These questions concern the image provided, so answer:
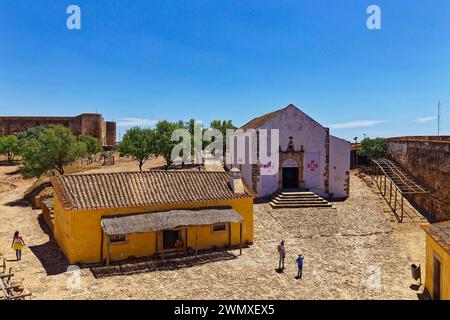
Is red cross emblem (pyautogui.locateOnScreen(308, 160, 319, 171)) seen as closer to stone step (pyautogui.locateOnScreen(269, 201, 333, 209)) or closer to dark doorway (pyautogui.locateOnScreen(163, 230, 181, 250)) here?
stone step (pyautogui.locateOnScreen(269, 201, 333, 209))

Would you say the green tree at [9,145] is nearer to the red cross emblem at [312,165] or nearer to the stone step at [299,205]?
the stone step at [299,205]

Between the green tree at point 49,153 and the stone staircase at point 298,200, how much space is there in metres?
17.8

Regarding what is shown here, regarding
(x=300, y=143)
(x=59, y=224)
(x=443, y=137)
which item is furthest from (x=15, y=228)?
(x=443, y=137)

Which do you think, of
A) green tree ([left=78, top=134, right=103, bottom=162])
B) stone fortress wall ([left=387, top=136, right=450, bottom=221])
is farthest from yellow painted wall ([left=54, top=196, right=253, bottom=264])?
green tree ([left=78, top=134, right=103, bottom=162])

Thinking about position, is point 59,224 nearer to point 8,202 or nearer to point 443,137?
point 8,202

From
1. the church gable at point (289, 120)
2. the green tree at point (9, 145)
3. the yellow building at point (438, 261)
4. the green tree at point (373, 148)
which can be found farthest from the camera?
the green tree at point (9, 145)

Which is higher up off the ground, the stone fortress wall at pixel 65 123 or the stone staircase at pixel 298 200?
the stone fortress wall at pixel 65 123

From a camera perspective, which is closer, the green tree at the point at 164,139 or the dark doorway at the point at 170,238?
the dark doorway at the point at 170,238

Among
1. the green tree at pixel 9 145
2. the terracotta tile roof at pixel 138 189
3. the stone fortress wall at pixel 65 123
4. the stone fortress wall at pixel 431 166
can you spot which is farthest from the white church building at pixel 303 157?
the stone fortress wall at pixel 65 123

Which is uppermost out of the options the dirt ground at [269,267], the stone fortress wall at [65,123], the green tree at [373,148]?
the stone fortress wall at [65,123]

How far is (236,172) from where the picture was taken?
67.4ft

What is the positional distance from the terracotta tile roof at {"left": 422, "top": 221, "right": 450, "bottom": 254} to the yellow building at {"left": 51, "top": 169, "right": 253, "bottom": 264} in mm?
8528

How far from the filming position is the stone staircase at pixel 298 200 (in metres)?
26.9
